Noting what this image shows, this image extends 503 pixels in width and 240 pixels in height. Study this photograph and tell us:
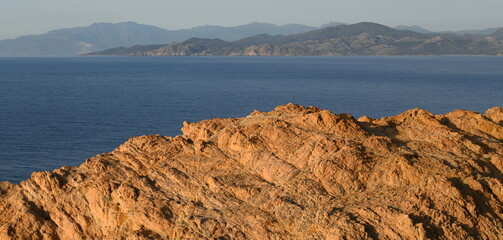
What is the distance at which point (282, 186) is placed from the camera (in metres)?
23.1

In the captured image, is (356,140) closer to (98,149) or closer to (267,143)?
(267,143)

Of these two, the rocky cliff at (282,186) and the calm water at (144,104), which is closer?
the rocky cliff at (282,186)

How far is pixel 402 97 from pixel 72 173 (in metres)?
131

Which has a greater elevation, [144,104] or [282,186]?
[282,186]

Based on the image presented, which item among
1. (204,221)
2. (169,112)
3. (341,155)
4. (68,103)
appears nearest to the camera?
(204,221)

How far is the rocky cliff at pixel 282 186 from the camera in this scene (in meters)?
21.1

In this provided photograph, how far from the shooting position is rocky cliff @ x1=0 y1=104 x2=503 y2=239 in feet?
69.3

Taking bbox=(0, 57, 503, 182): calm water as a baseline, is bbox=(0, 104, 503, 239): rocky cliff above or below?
above

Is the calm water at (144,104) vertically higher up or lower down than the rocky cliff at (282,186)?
lower down

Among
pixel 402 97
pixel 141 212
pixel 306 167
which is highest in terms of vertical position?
pixel 306 167

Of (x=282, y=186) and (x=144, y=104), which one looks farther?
(x=144, y=104)

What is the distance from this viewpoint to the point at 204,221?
72.4 feet

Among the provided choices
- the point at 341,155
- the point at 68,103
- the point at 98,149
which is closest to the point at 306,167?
the point at 341,155

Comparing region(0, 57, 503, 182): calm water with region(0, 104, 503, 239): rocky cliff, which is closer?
region(0, 104, 503, 239): rocky cliff
